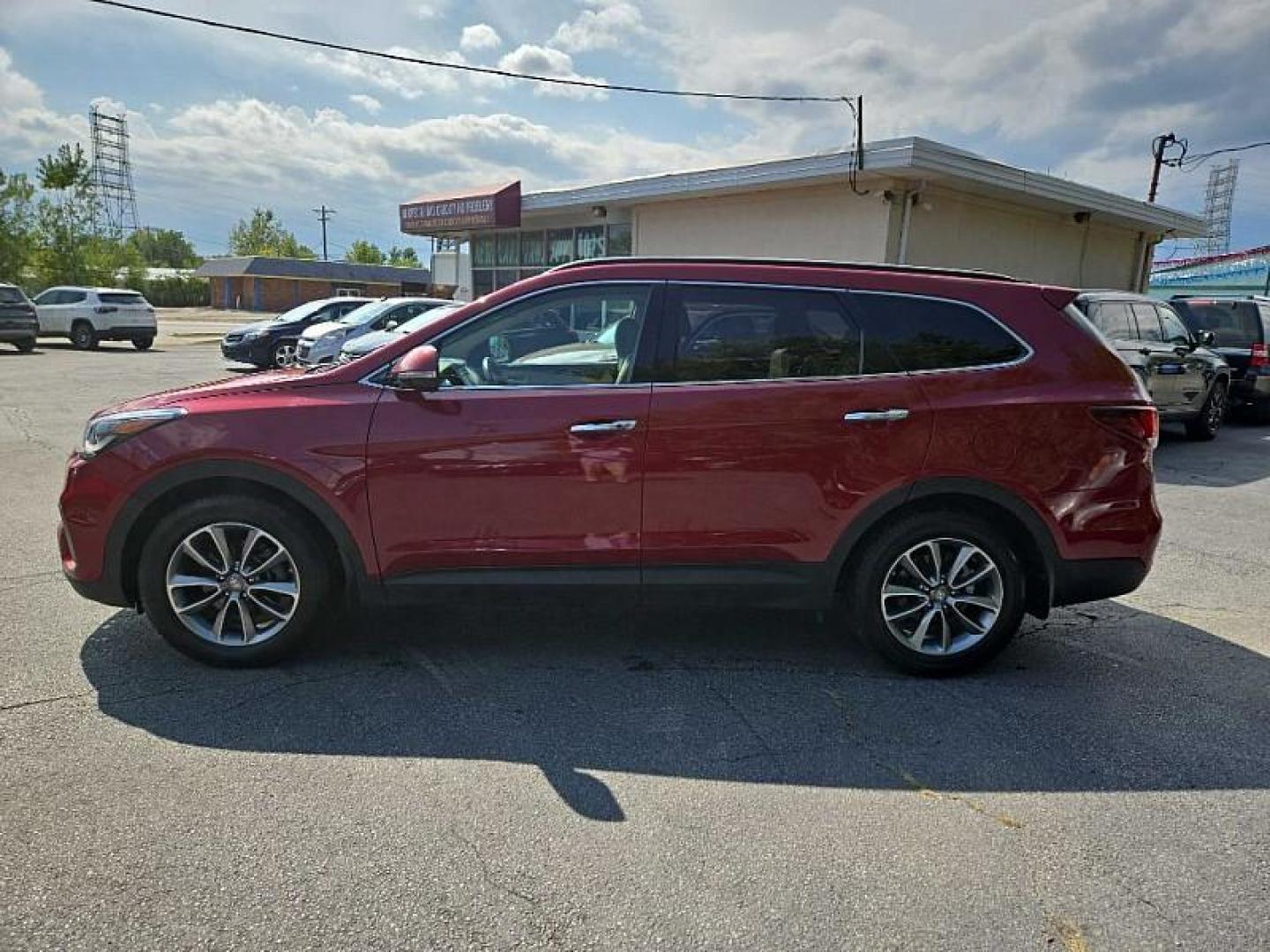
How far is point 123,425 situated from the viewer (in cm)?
344

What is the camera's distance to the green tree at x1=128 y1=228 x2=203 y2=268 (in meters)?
103

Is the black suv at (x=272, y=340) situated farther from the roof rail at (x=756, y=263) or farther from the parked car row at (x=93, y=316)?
the roof rail at (x=756, y=263)

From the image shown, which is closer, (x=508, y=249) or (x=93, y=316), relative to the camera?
(x=508, y=249)

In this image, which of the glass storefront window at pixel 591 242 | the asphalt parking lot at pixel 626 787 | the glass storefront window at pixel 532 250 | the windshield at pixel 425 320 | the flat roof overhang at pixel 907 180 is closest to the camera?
the asphalt parking lot at pixel 626 787

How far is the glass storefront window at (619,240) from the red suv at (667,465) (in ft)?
44.9

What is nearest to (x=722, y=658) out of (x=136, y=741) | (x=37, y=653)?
(x=136, y=741)

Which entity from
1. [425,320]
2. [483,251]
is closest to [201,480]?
[425,320]

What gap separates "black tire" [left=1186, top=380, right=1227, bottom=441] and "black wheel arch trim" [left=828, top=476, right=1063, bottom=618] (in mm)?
8420

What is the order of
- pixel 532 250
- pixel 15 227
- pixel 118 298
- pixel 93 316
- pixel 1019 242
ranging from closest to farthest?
pixel 1019 242, pixel 532 250, pixel 93 316, pixel 118 298, pixel 15 227

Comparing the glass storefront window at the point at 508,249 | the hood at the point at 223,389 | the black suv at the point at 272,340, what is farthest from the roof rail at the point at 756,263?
the glass storefront window at the point at 508,249

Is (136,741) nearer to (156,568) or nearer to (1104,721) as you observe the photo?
(156,568)

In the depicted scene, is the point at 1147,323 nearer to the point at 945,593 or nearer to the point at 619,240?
the point at 945,593

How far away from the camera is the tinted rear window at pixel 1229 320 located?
451 inches

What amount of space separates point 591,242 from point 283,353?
6851mm
